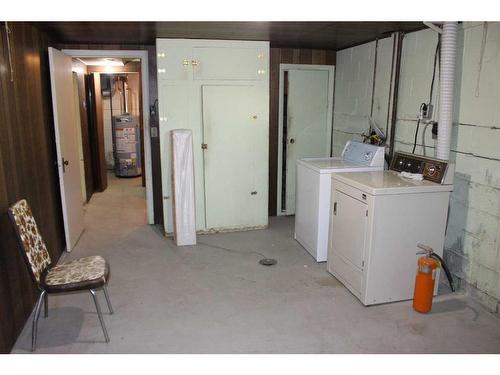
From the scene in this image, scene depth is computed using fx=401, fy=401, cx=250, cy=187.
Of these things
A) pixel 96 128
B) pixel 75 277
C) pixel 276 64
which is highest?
pixel 276 64

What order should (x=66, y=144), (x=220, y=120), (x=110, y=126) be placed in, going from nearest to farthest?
1. (x=66, y=144)
2. (x=220, y=120)
3. (x=110, y=126)

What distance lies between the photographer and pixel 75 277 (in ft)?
8.42

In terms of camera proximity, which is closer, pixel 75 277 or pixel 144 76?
pixel 75 277

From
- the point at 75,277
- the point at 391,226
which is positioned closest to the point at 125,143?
the point at 75,277

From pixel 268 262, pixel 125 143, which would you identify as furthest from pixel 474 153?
pixel 125 143

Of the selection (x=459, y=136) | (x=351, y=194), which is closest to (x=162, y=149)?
(x=351, y=194)

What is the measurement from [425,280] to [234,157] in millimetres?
2522

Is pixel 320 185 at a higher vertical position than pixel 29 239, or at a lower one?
higher

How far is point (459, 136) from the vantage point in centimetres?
322

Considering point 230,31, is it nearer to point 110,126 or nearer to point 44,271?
point 44,271

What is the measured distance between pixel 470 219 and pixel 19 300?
338cm

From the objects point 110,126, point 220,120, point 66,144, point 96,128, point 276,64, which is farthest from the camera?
point 110,126

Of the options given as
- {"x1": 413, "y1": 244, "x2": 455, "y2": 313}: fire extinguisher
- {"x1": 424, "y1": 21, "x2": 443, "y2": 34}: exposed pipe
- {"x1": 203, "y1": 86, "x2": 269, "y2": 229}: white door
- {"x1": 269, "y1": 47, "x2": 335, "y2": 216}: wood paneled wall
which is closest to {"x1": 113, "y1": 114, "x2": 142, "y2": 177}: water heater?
{"x1": 269, "y1": 47, "x2": 335, "y2": 216}: wood paneled wall
